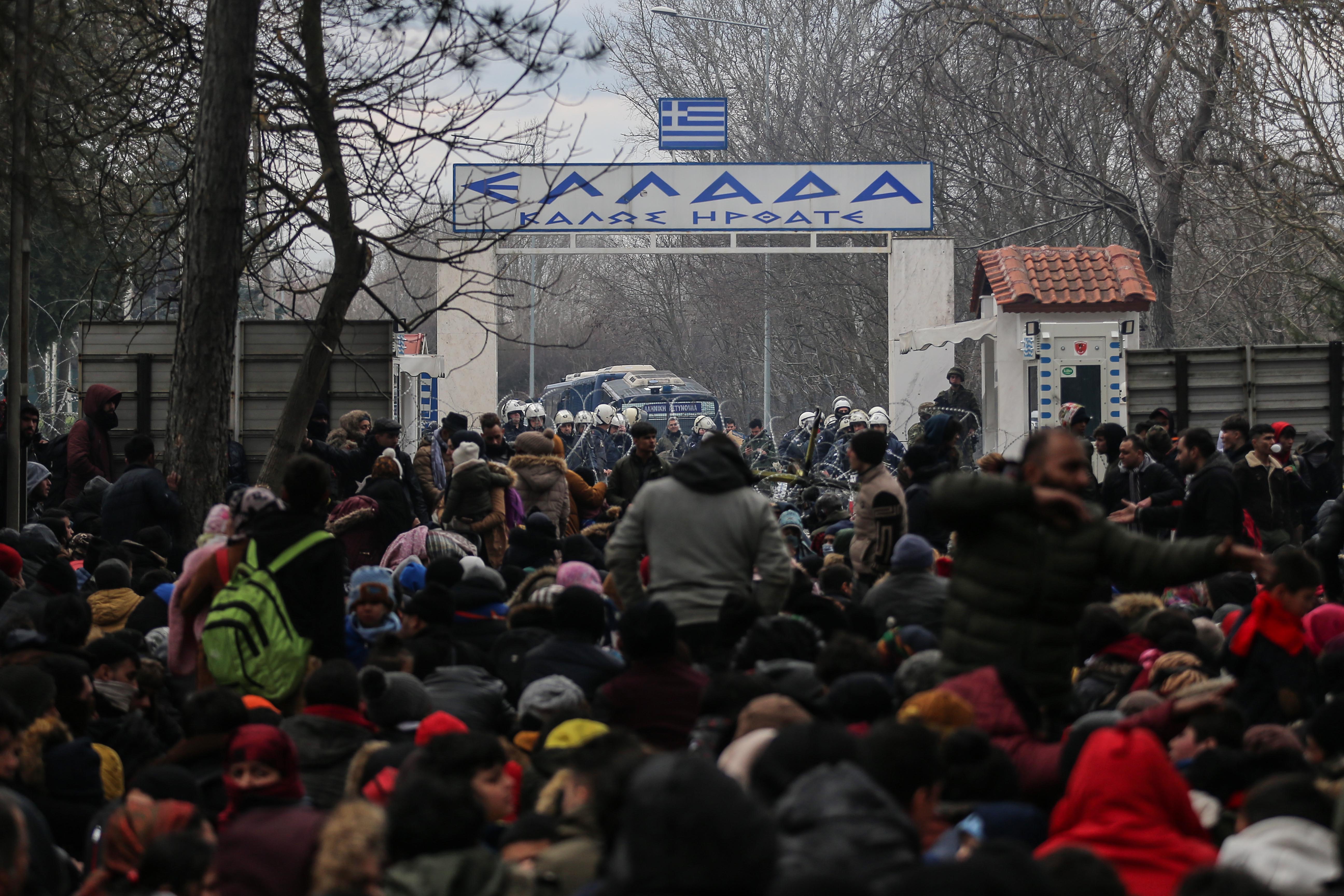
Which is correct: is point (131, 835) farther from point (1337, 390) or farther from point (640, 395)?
point (640, 395)

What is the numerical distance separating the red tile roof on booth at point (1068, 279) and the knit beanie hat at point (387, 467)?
10.7 metres

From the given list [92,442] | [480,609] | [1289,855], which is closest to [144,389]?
[92,442]

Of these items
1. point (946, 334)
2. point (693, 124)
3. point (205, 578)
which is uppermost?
point (693, 124)

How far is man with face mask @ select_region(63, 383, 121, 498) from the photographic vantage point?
13.2 meters

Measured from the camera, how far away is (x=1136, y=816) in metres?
3.89

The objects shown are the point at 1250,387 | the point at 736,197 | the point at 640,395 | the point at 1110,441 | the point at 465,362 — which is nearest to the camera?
the point at 1110,441

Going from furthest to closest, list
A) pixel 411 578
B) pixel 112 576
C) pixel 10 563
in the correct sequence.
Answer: pixel 10 563 → pixel 411 578 → pixel 112 576

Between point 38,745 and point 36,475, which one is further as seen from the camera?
point 36,475

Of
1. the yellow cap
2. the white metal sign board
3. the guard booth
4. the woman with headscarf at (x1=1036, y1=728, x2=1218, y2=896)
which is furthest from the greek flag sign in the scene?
the woman with headscarf at (x1=1036, y1=728, x2=1218, y2=896)

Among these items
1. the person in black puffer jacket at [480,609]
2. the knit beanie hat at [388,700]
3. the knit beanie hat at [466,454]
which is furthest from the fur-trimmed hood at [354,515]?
the knit beanie hat at [388,700]

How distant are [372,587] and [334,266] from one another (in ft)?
15.5

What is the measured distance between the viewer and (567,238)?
60750mm

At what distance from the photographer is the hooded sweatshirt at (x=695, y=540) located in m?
6.68

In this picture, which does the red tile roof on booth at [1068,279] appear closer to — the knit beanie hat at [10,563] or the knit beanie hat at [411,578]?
the knit beanie hat at [411,578]
